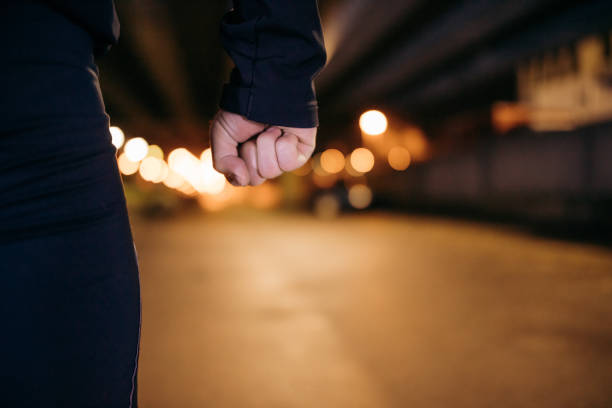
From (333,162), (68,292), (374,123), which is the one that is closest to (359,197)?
(374,123)

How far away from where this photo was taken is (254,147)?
99 centimetres

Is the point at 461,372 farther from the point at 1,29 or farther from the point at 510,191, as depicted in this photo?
the point at 510,191

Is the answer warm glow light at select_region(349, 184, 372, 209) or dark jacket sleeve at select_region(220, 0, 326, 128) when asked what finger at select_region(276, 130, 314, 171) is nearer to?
dark jacket sleeve at select_region(220, 0, 326, 128)

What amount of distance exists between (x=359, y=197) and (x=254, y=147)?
20.4 m

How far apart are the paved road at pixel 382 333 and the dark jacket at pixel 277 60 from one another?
6.28 feet

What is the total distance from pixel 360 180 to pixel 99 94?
98.5ft

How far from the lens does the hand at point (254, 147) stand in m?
0.97

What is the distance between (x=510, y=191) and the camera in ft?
50.8

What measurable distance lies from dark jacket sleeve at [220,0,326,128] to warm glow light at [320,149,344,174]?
155 feet

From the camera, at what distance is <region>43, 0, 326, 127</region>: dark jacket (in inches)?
36.4

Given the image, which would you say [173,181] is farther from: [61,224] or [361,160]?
[61,224]

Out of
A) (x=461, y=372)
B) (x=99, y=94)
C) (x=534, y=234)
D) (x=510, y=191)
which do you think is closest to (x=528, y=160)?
(x=510, y=191)

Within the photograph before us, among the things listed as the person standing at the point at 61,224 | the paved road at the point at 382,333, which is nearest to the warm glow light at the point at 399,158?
the paved road at the point at 382,333

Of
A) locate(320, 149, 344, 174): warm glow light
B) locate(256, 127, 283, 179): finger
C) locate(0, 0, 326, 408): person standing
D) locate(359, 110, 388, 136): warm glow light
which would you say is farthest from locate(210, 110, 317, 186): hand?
locate(320, 149, 344, 174): warm glow light
